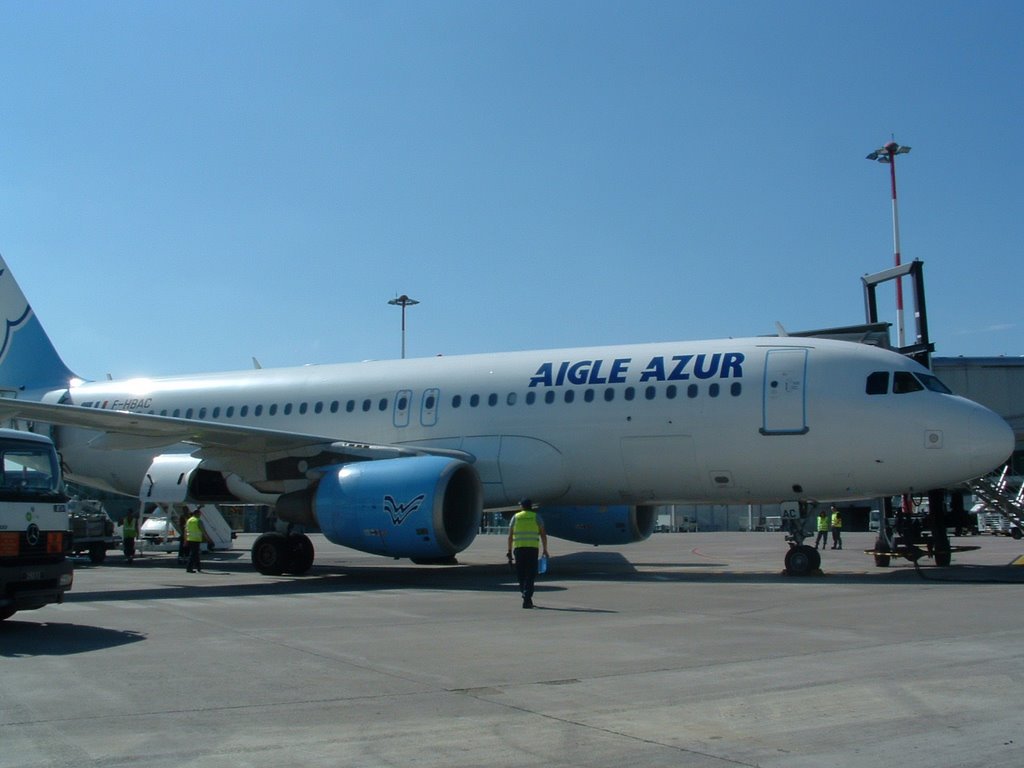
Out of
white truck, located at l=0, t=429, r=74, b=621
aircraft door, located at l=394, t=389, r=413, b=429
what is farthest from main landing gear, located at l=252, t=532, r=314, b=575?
white truck, located at l=0, t=429, r=74, b=621

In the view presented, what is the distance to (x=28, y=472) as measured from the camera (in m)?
10.5

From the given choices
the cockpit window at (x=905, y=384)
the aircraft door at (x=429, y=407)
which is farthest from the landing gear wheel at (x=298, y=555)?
the cockpit window at (x=905, y=384)

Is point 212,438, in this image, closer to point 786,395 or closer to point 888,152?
point 786,395

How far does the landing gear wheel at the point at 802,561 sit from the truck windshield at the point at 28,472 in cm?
1118

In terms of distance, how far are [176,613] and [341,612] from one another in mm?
2027

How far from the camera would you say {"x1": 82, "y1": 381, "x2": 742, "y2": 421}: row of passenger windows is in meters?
17.0

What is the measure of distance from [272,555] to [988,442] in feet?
41.3

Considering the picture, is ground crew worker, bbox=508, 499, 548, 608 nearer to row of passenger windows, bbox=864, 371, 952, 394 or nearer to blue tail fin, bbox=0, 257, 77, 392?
row of passenger windows, bbox=864, 371, 952, 394

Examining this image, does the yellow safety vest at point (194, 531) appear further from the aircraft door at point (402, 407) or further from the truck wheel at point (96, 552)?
the truck wheel at point (96, 552)

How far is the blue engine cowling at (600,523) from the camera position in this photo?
65.6 ft

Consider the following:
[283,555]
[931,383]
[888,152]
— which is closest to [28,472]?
[283,555]

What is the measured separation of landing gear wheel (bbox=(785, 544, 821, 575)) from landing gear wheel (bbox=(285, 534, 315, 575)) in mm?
8784

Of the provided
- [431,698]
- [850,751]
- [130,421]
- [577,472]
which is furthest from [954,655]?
[130,421]

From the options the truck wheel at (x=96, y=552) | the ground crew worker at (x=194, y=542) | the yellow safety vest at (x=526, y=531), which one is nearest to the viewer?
the yellow safety vest at (x=526, y=531)
